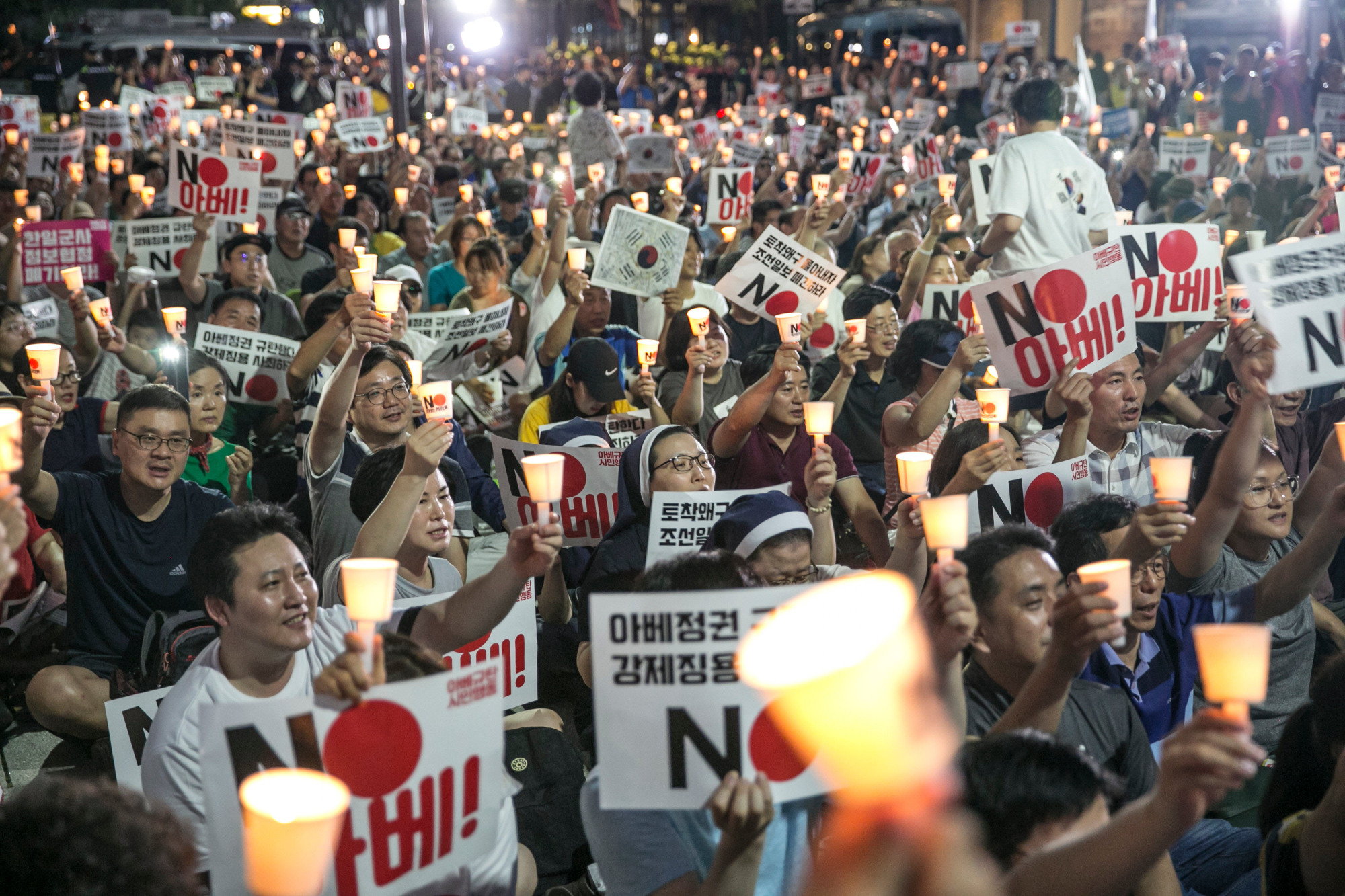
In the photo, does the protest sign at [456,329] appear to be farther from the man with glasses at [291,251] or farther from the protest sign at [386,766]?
the protest sign at [386,766]

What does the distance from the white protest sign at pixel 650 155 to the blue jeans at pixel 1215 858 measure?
12282 mm

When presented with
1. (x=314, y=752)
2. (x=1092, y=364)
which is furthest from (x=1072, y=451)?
(x=314, y=752)

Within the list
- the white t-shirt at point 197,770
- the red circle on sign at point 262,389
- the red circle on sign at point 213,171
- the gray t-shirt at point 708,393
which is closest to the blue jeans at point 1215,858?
the white t-shirt at point 197,770

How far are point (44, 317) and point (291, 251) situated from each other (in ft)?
9.75

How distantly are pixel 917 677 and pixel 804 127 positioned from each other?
16467 millimetres

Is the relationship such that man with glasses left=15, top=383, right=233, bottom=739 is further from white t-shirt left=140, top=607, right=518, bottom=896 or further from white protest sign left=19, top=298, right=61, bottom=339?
white protest sign left=19, top=298, right=61, bottom=339

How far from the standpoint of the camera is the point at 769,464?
570cm

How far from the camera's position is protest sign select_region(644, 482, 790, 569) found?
447cm

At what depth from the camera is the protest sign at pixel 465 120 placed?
782 inches

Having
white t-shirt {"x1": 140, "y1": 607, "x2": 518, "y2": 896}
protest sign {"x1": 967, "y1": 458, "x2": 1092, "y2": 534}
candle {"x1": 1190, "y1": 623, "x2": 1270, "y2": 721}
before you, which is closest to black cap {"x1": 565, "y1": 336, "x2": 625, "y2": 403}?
protest sign {"x1": 967, "y1": 458, "x2": 1092, "y2": 534}

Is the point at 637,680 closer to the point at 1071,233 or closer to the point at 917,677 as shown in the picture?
the point at 917,677

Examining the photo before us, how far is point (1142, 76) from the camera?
20.2 metres

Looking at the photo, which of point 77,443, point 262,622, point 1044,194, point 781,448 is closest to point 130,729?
point 262,622

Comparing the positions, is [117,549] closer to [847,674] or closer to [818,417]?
[818,417]
